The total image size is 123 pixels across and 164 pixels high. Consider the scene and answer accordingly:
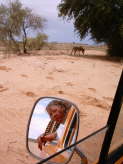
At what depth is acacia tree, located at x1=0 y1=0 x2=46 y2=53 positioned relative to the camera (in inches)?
803

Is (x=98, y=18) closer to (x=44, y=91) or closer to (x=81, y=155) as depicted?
(x=44, y=91)

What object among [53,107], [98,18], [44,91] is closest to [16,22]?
[98,18]

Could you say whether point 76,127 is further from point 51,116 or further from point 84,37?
point 84,37

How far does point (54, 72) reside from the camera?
1212cm

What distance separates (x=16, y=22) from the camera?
20.5m

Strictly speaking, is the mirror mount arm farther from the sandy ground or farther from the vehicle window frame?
the sandy ground

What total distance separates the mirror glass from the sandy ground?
300 cm

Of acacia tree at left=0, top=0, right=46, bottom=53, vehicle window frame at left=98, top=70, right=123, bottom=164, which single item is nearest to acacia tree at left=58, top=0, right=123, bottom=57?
acacia tree at left=0, top=0, right=46, bottom=53

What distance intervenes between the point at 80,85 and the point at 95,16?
928cm

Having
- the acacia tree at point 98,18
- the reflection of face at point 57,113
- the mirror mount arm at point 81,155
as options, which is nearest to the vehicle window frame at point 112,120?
the mirror mount arm at point 81,155

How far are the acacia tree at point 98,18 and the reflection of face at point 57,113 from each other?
663 inches

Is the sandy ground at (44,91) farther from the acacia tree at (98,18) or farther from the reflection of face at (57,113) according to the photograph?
the acacia tree at (98,18)

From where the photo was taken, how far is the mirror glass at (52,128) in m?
1.76

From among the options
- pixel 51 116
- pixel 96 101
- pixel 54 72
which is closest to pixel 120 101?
pixel 51 116
